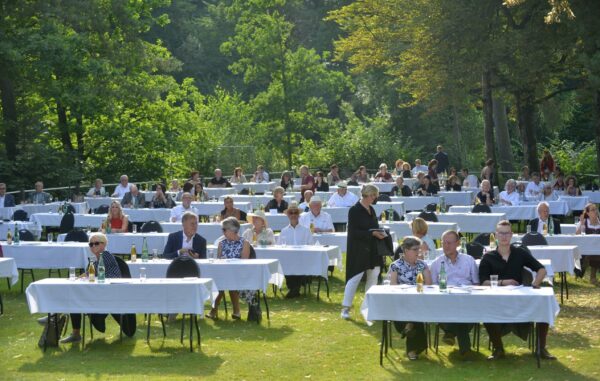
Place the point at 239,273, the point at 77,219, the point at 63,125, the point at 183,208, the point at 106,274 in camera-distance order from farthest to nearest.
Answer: the point at 63,125
the point at 77,219
the point at 183,208
the point at 239,273
the point at 106,274

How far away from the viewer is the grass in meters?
12.0

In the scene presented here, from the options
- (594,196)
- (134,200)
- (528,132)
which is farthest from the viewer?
(528,132)

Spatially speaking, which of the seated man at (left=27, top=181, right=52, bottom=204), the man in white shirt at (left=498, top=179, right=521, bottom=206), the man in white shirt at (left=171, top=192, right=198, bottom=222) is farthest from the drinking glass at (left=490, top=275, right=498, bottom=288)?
the seated man at (left=27, top=181, right=52, bottom=204)

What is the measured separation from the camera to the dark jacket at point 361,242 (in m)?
15.1

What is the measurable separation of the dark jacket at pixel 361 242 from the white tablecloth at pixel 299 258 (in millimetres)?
1796

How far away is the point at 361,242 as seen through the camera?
49.6 ft

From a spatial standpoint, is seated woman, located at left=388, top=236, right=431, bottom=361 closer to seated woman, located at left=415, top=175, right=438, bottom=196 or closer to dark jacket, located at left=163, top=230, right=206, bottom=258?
dark jacket, located at left=163, top=230, right=206, bottom=258

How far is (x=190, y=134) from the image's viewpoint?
1785 inches

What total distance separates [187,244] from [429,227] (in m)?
5.83

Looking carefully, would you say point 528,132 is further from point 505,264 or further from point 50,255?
point 505,264

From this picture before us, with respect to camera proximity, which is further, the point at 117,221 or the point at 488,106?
A: the point at 488,106

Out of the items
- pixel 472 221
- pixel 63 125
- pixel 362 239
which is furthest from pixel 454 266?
pixel 63 125

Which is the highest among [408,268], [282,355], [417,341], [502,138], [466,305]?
[502,138]

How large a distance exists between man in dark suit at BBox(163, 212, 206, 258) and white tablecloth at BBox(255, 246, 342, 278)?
1.36 m
